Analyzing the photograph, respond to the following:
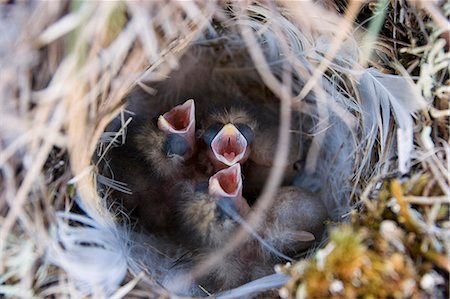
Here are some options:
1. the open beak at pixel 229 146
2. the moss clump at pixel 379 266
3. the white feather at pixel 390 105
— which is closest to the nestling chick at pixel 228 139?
the open beak at pixel 229 146

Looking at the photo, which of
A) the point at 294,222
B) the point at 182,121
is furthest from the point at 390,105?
the point at 182,121

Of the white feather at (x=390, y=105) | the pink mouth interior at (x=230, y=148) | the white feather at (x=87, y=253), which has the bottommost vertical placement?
the pink mouth interior at (x=230, y=148)

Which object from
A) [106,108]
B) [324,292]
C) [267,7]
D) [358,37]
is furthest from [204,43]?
[324,292]

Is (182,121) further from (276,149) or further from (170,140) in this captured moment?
(276,149)

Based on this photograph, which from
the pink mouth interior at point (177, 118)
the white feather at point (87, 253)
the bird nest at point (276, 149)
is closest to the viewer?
the bird nest at point (276, 149)

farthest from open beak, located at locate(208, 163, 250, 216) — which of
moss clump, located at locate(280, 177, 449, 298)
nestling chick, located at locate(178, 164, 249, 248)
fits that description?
moss clump, located at locate(280, 177, 449, 298)

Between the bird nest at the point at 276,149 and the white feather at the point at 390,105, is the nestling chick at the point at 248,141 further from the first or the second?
the white feather at the point at 390,105
